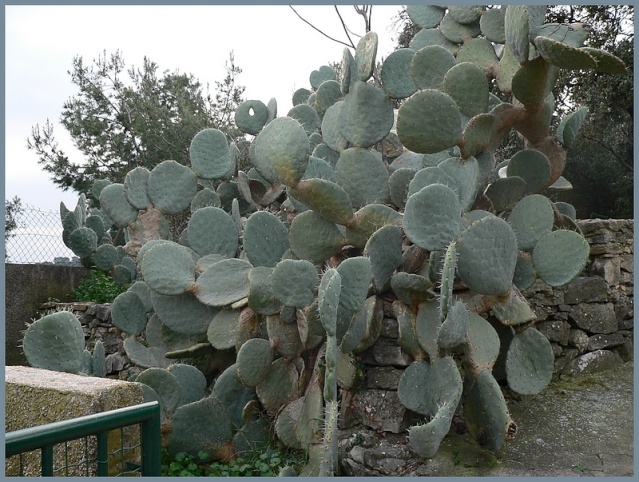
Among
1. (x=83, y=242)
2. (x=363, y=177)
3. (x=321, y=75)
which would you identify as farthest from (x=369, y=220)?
(x=83, y=242)

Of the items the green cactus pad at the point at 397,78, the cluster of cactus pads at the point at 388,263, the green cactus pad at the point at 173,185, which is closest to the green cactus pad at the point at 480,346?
the cluster of cactus pads at the point at 388,263

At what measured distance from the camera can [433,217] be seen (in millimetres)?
2918

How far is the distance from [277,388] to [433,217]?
1.34m

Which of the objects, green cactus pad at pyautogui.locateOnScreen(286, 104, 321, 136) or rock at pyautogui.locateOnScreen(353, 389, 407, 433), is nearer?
rock at pyautogui.locateOnScreen(353, 389, 407, 433)

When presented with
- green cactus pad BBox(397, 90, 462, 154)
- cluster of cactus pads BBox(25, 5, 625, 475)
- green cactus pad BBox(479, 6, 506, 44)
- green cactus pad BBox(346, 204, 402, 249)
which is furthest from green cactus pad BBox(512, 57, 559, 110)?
green cactus pad BBox(346, 204, 402, 249)

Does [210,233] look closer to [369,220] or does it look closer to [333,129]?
Result: [333,129]

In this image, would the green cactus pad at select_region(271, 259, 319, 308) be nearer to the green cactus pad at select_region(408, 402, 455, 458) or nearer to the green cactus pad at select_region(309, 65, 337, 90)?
the green cactus pad at select_region(408, 402, 455, 458)

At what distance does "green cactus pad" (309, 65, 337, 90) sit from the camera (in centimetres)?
566

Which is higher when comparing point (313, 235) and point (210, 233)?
point (210, 233)

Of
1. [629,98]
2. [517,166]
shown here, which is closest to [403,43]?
[629,98]

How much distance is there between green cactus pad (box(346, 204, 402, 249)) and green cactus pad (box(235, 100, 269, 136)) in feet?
7.16

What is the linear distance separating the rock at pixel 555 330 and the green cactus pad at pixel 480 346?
1179 mm

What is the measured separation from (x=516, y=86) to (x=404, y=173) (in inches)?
29.5

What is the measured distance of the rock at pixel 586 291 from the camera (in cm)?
429
